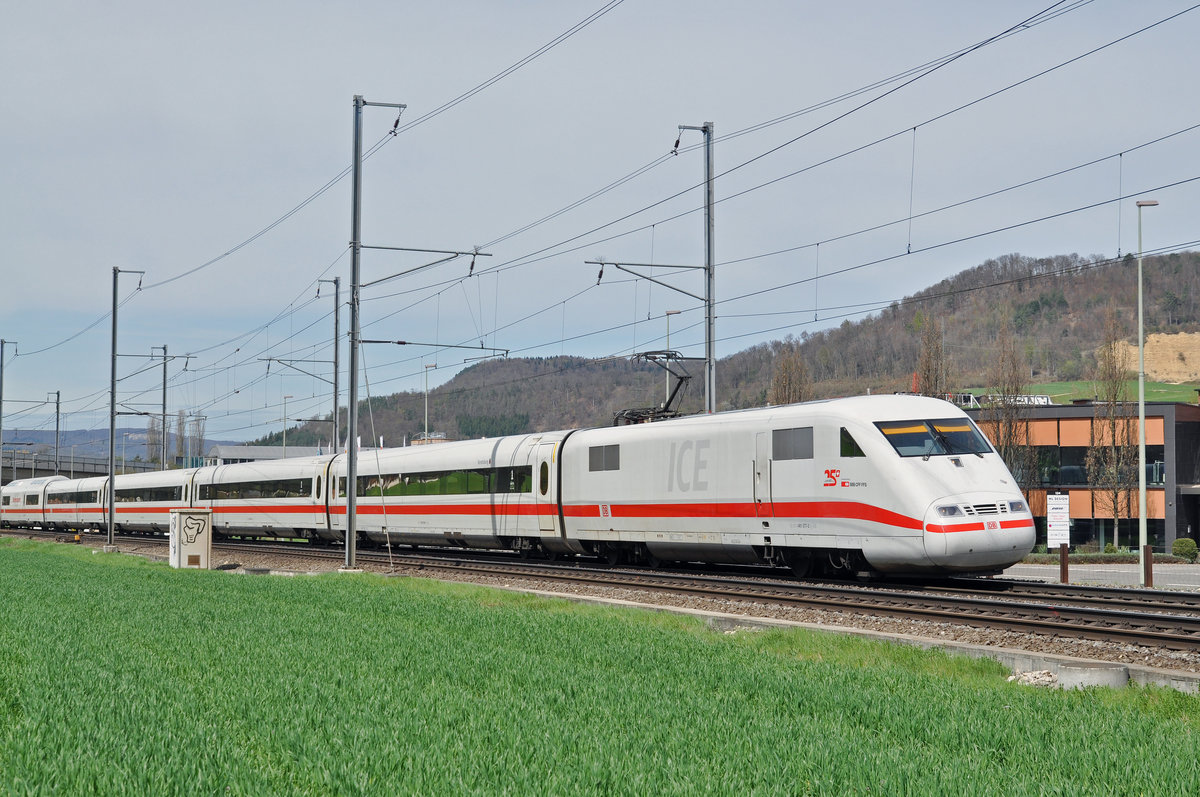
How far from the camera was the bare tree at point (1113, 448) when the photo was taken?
49.7 metres

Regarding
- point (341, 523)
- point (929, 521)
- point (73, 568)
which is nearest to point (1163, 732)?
point (929, 521)

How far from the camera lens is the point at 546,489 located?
91.8 ft

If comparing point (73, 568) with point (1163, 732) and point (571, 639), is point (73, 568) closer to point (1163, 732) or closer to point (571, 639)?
point (571, 639)

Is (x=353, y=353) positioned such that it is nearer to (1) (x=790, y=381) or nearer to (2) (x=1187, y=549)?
(2) (x=1187, y=549)

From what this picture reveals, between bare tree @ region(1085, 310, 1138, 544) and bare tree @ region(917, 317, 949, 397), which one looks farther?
bare tree @ region(917, 317, 949, 397)

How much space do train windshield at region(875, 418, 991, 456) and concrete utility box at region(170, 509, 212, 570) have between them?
19169mm

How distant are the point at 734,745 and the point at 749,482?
1494 cm

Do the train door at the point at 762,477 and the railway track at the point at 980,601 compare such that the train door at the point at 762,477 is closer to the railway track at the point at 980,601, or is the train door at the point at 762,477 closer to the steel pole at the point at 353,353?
the railway track at the point at 980,601

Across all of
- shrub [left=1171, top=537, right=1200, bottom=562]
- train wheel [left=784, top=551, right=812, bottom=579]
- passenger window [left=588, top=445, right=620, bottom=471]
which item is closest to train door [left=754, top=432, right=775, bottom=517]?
train wheel [left=784, top=551, right=812, bottom=579]

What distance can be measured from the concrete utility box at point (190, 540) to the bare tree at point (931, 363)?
3461 cm

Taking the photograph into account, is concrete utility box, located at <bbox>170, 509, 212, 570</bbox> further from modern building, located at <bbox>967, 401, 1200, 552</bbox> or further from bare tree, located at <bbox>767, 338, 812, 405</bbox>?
bare tree, located at <bbox>767, 338, 812, 405</bbox>

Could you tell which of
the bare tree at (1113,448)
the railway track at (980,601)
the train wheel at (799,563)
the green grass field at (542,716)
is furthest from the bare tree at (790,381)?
the green grass field at (542,716)

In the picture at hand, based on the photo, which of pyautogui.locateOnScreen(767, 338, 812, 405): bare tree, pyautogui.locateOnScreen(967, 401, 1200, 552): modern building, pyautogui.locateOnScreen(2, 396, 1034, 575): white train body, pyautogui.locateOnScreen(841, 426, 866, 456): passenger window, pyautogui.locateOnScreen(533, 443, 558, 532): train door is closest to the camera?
pyautogui.locateOnScreen(2, 396, 1034, 575): white train body

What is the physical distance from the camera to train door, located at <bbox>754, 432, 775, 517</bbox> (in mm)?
21219
